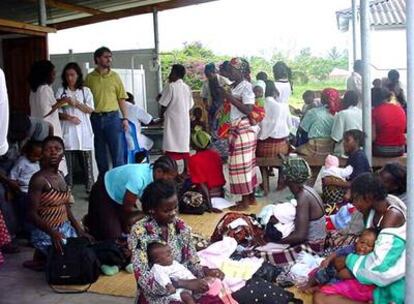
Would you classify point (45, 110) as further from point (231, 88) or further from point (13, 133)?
point (231, 88)

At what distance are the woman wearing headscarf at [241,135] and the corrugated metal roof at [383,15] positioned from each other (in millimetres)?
7269

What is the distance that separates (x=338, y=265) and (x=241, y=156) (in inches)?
104

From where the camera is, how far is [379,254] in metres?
2.98

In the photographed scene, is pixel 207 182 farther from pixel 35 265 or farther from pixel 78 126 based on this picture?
pixel 35 265

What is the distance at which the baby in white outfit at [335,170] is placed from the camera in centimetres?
552

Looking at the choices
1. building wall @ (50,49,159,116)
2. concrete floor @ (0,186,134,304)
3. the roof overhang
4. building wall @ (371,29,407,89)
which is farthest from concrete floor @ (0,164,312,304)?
building wall @ (371,29,407,89)

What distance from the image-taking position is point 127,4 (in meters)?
10.9

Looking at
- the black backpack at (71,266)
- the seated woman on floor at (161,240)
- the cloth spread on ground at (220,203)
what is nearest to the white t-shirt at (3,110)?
the seated woman on floor at (161,240)

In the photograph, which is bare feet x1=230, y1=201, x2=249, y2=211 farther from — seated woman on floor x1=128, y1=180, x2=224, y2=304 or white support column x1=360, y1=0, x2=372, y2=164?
seated woman on floor x1=128, y1=180, x2=224, y2=304

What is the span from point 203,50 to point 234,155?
36.6ft

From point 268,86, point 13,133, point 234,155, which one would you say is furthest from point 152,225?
point 268,86

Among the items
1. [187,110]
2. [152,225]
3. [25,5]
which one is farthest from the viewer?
[25,5]

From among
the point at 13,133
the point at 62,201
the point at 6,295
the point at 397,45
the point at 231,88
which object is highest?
the point at 397,45

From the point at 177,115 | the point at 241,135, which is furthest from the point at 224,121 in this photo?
the point at 177,115
